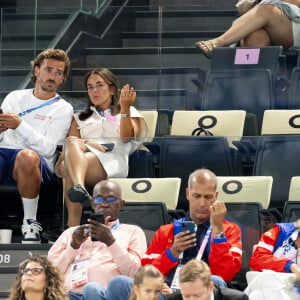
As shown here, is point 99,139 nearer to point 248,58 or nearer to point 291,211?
point 291,211

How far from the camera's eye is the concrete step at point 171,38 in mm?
11984

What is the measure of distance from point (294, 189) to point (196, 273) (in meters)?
1.54

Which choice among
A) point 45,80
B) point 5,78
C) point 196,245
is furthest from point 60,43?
point 196,245

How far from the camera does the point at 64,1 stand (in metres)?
14.1

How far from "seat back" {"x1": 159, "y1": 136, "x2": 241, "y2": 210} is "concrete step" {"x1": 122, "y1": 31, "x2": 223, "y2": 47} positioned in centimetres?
233

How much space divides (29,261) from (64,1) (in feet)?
19.4

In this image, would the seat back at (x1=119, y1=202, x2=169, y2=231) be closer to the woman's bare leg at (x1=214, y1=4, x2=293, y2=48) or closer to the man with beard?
the man with beard

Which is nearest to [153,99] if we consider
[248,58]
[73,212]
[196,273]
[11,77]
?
[248,58]

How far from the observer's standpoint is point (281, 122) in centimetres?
1069

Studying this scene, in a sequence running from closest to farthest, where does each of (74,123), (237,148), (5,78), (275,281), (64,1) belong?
(275,281) < (237,148) < (74,123) < (5,78) < (64,1)

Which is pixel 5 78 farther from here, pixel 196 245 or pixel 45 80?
pixel 196 245

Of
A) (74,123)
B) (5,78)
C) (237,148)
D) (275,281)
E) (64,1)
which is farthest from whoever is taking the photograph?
(64,1)

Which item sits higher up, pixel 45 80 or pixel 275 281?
pixel 45 80

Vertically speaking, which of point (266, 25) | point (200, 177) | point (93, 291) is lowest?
point (93, 291)
